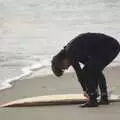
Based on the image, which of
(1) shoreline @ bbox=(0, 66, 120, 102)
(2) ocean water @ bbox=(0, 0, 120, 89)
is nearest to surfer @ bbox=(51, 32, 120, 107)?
(1) shoreline @ bbox=(0, 66, 120, 102)

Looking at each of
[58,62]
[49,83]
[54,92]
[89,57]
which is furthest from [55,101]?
[49,83]

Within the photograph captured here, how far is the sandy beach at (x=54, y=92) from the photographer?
6809 mm

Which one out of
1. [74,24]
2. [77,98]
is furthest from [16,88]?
[74,24]

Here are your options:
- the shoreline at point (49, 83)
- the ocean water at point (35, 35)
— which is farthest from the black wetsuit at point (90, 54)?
the ocean water at point (35, 35)

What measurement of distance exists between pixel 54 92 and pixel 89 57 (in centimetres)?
231

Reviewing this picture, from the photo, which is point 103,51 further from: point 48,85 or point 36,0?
point 36,0

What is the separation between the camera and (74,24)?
68.9 ft

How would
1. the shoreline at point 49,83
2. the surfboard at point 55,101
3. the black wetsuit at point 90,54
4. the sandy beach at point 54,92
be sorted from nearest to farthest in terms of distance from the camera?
1. the sandy beach at point 54,92
2. the black wetsuit at point 90,54
3. the surfboard at point 55,101
4. the shoreline at point 49,83

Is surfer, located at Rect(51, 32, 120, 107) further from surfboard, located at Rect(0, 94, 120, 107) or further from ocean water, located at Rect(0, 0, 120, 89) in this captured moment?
ocean water, located at Rect(0, 0, 120, 89)

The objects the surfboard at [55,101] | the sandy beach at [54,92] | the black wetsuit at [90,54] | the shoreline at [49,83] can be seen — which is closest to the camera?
the sandy beach at [54,92]

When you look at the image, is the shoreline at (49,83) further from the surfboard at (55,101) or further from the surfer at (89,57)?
the surfer at (89,57)

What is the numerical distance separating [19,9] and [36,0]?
698 cm

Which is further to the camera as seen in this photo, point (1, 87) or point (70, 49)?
point (1, 87)
